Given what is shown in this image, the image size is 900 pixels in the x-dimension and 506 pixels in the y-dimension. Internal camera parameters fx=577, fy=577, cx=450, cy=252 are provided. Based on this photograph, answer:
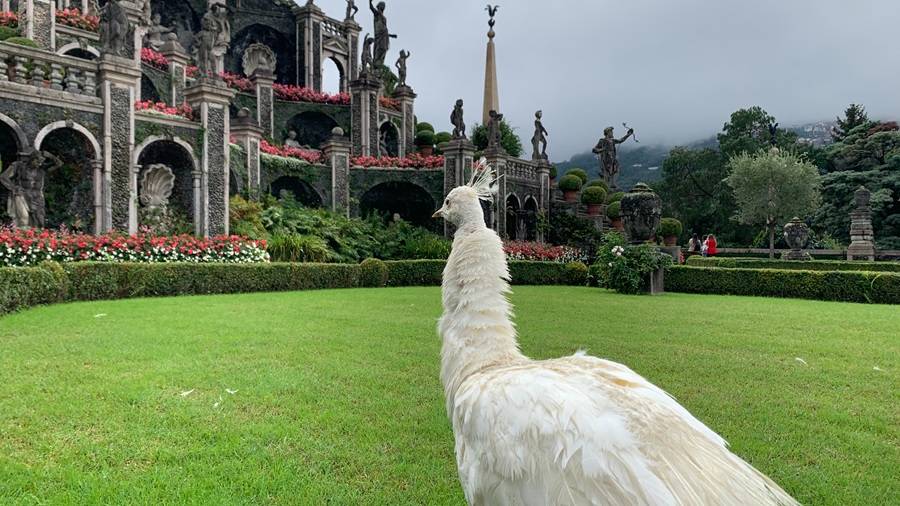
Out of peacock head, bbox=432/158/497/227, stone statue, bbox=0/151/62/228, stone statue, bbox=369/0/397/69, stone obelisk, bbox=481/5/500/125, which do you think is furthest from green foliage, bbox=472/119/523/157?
peacock head, bbox=432/158/497/227

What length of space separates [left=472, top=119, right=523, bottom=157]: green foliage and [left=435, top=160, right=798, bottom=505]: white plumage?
39.1 meters

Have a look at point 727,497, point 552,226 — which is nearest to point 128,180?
point 727,497

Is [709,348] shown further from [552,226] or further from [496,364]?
[552,226]

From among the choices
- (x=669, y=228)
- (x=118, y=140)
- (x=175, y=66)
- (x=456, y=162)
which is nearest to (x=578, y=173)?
(x=669, y=228)

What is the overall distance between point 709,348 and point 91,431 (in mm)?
7228

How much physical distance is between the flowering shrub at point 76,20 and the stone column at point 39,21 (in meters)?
0.76

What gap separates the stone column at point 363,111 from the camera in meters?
34.1

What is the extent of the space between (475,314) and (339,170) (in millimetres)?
25947

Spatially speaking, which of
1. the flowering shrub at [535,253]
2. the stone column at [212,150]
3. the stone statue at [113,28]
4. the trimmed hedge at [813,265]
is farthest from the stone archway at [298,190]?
the trimmed hedge at [813,265]

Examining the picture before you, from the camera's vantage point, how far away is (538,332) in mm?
8922

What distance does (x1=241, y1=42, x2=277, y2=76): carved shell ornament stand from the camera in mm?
36000

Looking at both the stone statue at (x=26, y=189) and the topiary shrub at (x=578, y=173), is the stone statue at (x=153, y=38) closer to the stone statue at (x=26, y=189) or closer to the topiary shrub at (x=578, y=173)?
the stone statue at (x=26, y=189)

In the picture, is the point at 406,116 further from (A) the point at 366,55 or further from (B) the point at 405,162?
(B) the point at 405,162

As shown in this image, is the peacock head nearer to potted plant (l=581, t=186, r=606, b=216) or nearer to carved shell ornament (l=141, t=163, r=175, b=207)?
carved shell ornament (l=141, t=163, r=175, b=207)
